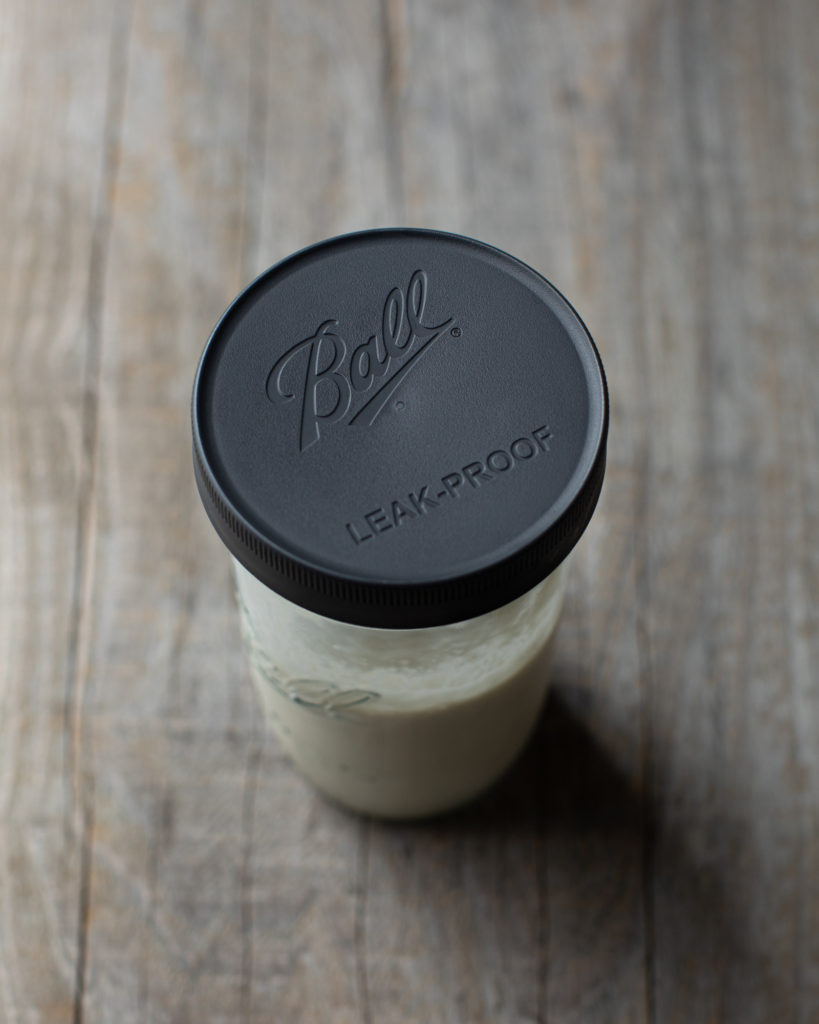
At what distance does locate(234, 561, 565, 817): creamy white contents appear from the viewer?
0.63 m

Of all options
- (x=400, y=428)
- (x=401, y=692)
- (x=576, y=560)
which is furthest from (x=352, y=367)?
(x=576, y=560)

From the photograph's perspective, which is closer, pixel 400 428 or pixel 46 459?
pixel 400 428

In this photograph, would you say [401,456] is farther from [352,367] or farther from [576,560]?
[576,560]

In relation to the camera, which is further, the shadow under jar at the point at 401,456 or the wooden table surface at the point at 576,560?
the wooden table surface at the point at 576,560

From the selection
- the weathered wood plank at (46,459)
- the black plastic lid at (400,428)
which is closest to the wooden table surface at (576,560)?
the weathered wood plank at (46,459)

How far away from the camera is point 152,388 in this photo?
36.6 inches

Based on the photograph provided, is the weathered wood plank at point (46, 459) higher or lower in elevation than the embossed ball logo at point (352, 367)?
lower

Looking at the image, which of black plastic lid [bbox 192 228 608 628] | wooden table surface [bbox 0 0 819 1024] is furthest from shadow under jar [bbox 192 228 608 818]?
wooden table surface [bbox 0 0 819 1024]

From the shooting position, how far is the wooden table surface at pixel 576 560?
2.55 feet

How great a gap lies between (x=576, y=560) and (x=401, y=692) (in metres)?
0.27

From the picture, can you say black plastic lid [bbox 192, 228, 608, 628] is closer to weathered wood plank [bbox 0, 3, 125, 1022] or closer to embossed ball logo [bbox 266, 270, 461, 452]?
embossed ball logo [bbox 266, 270, 461, 452]

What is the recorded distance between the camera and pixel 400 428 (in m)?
0.58

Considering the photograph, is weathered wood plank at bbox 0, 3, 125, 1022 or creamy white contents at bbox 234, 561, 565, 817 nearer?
creamy white contents at bbox 234, 561, 565, 817

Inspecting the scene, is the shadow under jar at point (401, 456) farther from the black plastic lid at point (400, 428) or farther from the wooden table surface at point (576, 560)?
the wooden table surface at point (576, 560)
